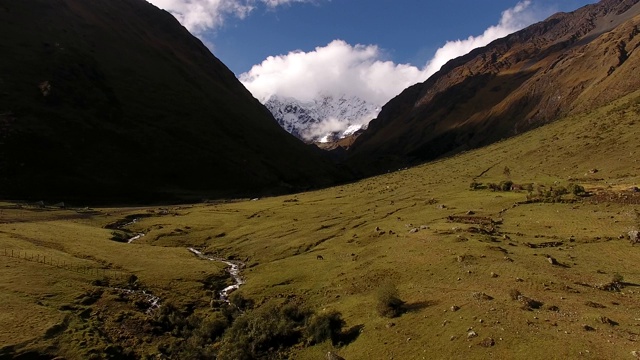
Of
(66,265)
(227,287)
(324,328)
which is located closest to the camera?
(324,328)

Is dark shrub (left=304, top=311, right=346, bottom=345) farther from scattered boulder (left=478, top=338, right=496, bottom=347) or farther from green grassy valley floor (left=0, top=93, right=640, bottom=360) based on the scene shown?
scattered boulder (left=478, top=338, right=496, bottom=347)

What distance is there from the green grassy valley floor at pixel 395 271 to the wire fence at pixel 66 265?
1.45 ft

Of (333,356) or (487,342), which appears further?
(333,356)

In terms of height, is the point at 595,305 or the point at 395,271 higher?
the point at 395,271

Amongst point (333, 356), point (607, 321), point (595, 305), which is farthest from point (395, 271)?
point (607, 321)

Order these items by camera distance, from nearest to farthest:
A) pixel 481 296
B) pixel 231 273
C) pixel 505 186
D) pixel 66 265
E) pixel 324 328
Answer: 1. pixel 481 296
2. pixel 324 328
3. pixel 66 265
4. pixel 231 273
5. pixel 505 186

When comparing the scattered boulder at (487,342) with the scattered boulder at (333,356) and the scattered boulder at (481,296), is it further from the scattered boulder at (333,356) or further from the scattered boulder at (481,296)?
the scattered boulder at (333,356)

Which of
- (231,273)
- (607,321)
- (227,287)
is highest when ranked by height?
(231,273)

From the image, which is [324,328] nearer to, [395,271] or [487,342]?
[395,271]

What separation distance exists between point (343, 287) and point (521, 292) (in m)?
18.9

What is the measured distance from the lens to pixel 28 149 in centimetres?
16188

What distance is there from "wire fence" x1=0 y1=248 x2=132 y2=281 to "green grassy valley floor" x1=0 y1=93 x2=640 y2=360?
0.44m

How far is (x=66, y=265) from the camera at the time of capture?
5878 cm

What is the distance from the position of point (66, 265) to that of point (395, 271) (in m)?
44.9
